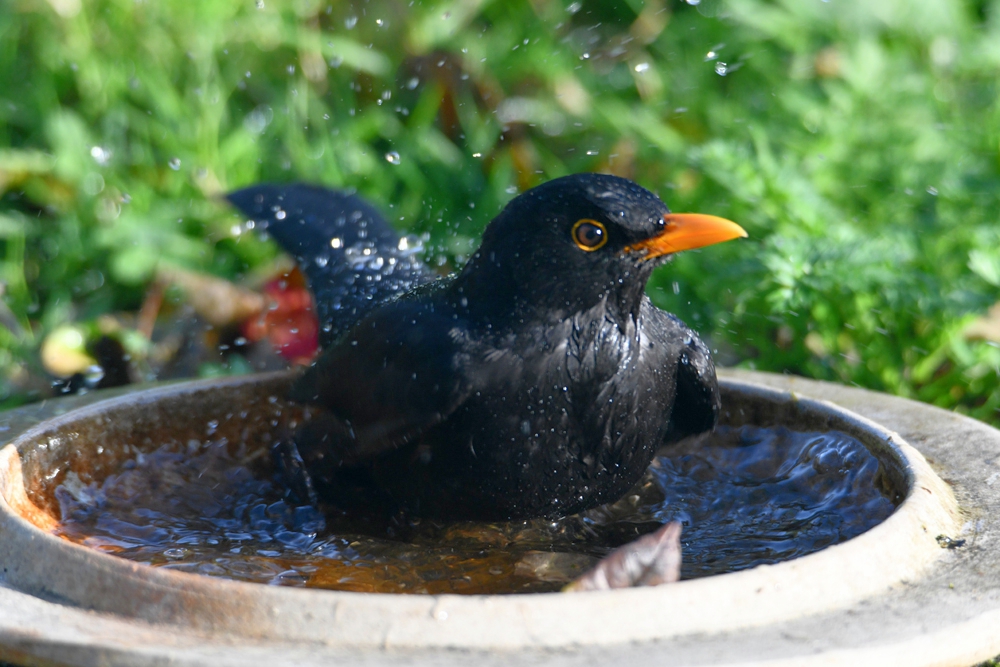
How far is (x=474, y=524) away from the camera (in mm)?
2551

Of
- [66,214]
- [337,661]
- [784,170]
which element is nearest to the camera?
[337,661]

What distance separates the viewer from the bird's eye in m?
2.24

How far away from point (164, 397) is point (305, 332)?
179 cm

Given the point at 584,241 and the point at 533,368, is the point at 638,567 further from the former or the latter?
the point at 584,241

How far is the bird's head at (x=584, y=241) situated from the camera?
221cm

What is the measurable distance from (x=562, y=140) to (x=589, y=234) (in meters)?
→ 3.64

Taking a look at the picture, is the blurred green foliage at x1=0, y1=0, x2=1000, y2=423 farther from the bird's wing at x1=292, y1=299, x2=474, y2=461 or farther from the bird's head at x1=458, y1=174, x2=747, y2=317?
the bird's wing at x1=292, y1=299, x2=474, y2=461

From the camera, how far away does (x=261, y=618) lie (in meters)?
1.57

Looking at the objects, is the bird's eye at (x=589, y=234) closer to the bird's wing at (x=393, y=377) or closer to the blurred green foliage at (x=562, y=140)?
the bird's wing at (x=393, y=377)

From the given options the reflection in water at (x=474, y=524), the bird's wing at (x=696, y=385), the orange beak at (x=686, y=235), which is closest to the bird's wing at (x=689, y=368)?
the bird's wing at (x=696, y=385)

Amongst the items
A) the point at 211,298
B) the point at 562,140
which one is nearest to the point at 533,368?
the point at 211,298

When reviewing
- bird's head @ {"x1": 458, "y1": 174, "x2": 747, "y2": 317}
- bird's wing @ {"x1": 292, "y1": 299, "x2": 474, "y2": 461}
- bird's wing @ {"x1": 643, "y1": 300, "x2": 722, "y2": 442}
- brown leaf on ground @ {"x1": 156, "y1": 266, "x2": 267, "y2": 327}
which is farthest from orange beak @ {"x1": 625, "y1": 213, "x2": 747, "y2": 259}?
brown leaf on ground @ {"x1": 156, "y1": 266, "x2": 267, "y2": 327}

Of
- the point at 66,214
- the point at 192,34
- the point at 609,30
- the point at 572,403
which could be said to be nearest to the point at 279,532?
the point at 572,403

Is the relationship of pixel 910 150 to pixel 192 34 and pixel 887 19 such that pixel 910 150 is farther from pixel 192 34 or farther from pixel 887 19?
pixel 192 34
